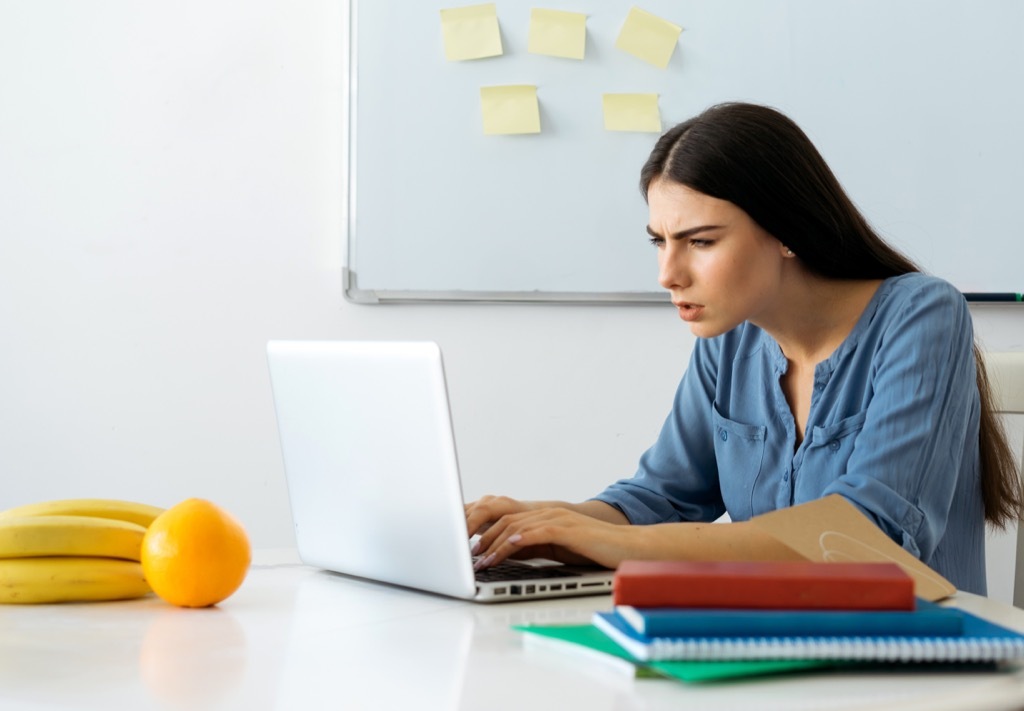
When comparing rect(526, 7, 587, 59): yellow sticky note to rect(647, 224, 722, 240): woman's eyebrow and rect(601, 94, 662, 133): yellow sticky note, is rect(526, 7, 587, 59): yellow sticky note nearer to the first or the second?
rect(601, 94, 662, 133): yellow sticky note

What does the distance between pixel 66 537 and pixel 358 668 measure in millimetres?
387

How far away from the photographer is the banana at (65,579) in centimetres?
103

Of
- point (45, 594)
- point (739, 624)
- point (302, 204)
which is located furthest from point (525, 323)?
point (739, 624)

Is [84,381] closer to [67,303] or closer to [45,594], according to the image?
[67,303]

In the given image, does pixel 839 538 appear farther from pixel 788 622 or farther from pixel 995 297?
pixel 995 297

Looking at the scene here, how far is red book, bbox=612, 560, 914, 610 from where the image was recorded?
0.72m

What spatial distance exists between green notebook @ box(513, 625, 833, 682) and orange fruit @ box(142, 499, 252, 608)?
338 mm

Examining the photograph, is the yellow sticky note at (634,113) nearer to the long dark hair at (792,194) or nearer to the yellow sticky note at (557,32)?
the yellow sticky note at (557,32)

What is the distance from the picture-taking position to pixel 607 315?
229 centimetres

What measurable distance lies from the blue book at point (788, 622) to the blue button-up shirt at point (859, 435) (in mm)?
467

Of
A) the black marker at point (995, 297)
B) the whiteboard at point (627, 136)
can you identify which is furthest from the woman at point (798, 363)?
the black marker at point (995, 297)

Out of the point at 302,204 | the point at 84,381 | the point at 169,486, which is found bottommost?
the point at 169,486

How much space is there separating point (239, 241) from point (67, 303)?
0.34 meters

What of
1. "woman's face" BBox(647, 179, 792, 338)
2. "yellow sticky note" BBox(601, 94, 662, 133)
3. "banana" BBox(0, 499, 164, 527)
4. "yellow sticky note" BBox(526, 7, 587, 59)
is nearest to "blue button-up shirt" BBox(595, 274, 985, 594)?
"woman's face" BBox(647, 179, 792, 338)
